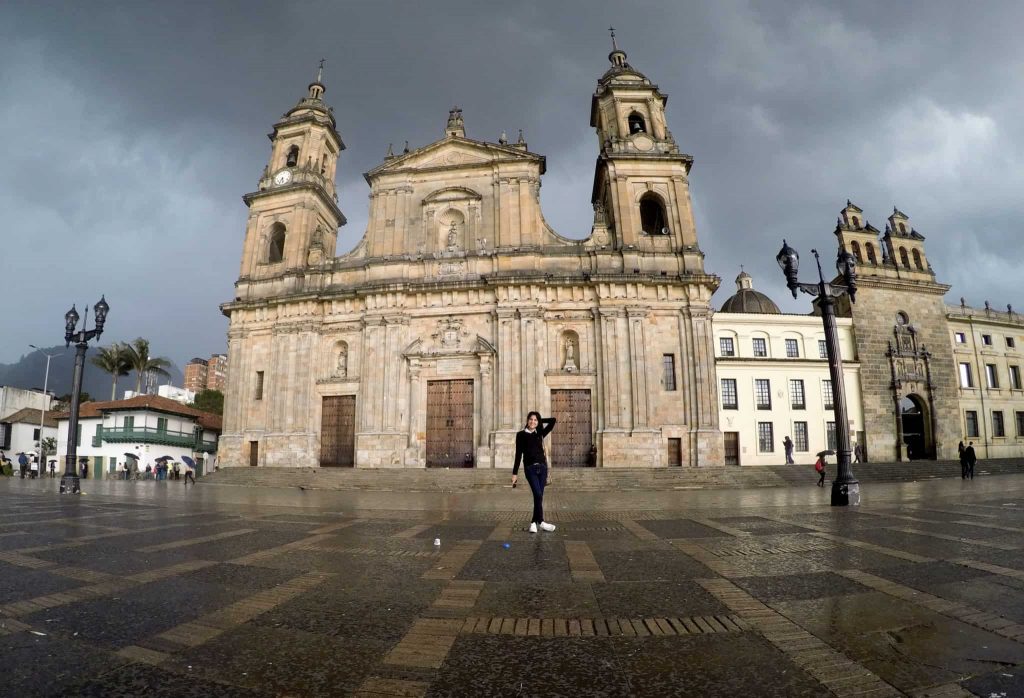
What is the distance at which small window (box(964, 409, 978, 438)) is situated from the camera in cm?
3581

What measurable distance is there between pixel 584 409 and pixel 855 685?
23691 mm

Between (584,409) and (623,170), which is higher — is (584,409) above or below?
below

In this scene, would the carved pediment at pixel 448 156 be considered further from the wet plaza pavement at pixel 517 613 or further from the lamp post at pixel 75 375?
the wet plaza pavement at pixel 517 613

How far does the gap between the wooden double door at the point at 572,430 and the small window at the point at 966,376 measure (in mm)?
31623

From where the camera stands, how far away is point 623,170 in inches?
1136

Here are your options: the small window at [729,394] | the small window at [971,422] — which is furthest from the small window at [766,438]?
the small window at [971,422]

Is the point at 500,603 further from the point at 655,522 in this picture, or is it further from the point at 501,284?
the point at 501,284

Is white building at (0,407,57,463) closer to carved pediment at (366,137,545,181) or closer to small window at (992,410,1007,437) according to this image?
carved pediment at (366,137,545,181)

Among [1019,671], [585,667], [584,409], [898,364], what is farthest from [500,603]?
[898,364]

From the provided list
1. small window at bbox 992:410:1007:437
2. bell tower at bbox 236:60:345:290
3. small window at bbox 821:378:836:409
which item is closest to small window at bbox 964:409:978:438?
small window at bbox 992:410:1007:437

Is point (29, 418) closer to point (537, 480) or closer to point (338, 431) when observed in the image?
point (338, 431)

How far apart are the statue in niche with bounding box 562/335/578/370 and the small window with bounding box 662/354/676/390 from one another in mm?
4574

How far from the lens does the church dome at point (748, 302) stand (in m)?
37.5

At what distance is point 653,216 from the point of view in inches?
1246
